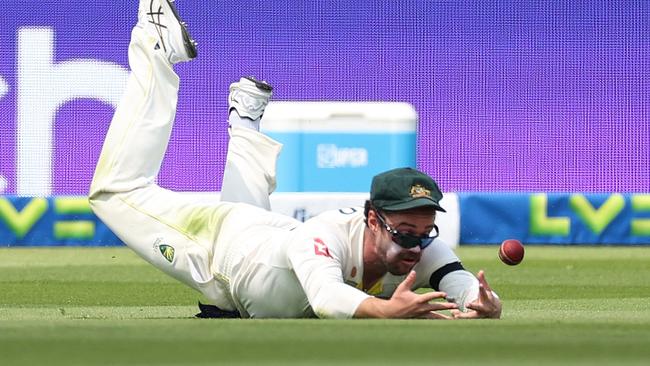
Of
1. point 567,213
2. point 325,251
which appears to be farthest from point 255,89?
point 567,213

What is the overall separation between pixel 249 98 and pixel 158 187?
92 cm

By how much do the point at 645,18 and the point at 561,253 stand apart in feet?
9.61

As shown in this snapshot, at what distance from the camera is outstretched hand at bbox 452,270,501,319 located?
486cm

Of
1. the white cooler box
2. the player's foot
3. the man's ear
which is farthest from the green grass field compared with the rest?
the white cooler box

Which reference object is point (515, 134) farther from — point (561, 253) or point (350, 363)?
point (350, 363)

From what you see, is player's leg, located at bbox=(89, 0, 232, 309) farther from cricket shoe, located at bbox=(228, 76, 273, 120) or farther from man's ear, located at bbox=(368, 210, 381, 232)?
man's ear, located at bbox=(368, 210, 381, 232)

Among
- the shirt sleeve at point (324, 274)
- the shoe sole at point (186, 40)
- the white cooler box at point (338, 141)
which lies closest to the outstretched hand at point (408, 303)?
the shirt sleeve at point (324, 274)

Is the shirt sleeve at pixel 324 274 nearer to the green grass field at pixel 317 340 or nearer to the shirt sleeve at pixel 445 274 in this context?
the green grass field at pixel 317 340

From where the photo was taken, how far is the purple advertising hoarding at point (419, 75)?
1313 centimetres

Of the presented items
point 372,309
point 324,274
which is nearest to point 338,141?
point 324,274

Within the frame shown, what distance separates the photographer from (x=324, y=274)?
4.77 meters

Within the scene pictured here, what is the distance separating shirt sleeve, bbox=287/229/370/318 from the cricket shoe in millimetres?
2084

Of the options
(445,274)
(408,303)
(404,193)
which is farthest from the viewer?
(445,274)

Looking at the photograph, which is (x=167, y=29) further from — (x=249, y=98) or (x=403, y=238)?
(x=403, y=238)
